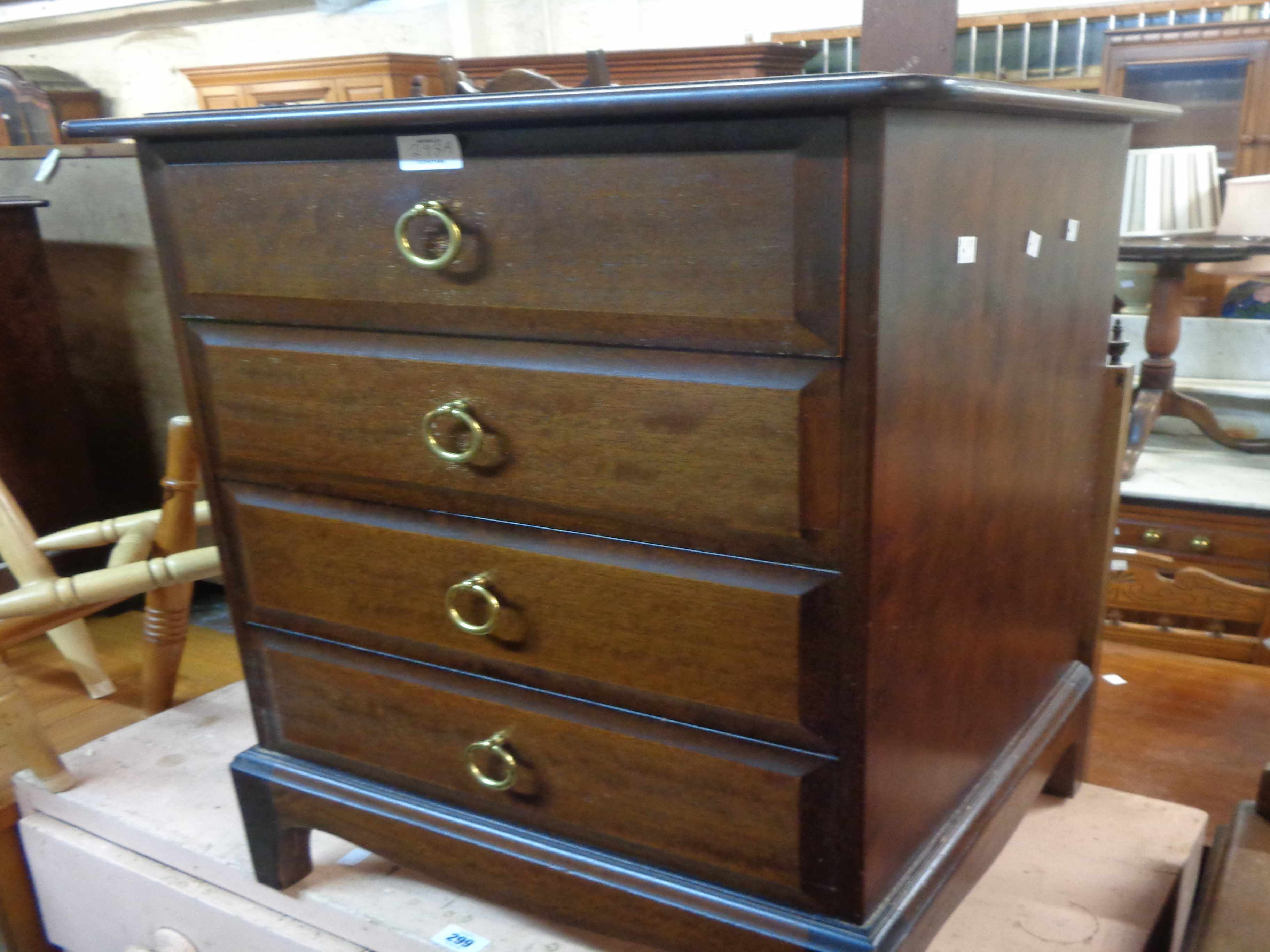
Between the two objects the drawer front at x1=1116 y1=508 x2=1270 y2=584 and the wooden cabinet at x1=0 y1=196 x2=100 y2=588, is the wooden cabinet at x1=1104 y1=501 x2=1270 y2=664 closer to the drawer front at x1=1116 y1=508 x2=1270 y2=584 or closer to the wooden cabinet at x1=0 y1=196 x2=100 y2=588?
the drawer front at x1=1116 y1=508 x2=1270 y2=584

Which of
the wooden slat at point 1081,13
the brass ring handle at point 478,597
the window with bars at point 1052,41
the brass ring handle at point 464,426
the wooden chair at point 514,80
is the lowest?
the brass ring handle at point 478,597

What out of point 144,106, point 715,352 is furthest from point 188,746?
point 144,106

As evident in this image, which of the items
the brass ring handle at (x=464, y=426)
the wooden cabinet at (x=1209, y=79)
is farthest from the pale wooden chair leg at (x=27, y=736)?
the wooden cabinet at (x=1209, y=79)

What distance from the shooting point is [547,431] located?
736 millimetres

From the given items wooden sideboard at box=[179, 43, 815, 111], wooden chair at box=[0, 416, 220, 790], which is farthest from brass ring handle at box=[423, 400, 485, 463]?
wooden sideboard at box=[179, 43, 815, 111]

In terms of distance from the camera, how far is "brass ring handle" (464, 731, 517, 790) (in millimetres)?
844

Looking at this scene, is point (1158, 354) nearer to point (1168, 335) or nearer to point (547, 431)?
point (1168, 335)

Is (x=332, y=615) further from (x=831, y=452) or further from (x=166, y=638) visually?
(x=166, y=638)

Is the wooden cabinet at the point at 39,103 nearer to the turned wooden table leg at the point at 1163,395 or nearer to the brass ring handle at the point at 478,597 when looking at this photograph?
the turned wooden table leg at the point at 1163,395

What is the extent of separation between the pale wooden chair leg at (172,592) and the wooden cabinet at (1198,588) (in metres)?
1.68

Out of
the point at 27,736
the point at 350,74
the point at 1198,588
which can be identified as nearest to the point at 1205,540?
the point at 1198,588

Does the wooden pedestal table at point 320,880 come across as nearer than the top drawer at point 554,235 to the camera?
No

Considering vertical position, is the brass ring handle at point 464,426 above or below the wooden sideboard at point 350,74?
below

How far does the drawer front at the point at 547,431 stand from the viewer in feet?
2.15
